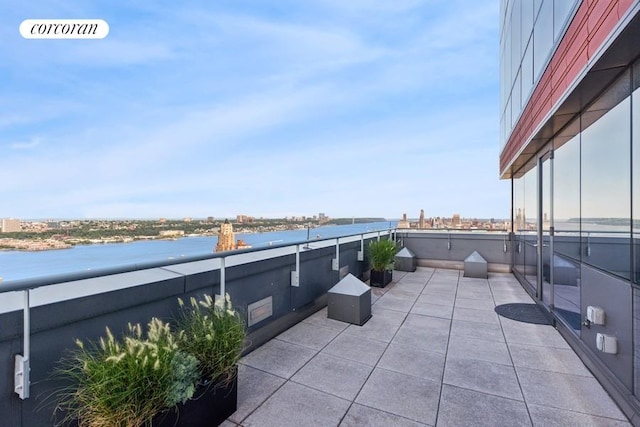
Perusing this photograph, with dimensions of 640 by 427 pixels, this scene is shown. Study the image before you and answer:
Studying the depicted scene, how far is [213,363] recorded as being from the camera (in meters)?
2.00

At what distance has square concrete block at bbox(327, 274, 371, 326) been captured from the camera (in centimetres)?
403

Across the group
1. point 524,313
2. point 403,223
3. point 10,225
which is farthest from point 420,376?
point 403,223

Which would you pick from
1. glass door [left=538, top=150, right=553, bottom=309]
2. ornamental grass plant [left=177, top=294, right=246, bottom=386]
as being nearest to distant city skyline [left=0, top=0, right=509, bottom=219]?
ornamental grass plant [left=177, top=294, right=246, bottom=386]

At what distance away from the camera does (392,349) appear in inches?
129

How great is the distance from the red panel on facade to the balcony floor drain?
2.84 meters

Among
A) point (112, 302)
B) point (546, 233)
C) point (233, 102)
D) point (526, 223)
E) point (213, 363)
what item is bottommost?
point (213, 363)

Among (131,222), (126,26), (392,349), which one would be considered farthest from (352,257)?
(126,26)

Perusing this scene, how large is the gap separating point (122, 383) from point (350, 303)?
2991 mm

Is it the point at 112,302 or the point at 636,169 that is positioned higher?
the point at 636,169

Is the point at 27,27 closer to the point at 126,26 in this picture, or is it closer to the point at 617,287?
the point at 126,26

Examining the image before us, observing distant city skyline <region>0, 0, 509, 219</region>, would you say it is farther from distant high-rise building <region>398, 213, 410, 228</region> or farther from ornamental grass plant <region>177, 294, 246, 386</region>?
ornamental grass plant <region>177, 294, 246, 386</region>

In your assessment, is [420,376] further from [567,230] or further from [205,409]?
[567,230]

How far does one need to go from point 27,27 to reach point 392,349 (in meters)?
6.21

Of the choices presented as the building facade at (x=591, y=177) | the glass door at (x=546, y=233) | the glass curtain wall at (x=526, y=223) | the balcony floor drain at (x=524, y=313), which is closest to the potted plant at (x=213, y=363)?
the building facade at (x=591, y=177)
